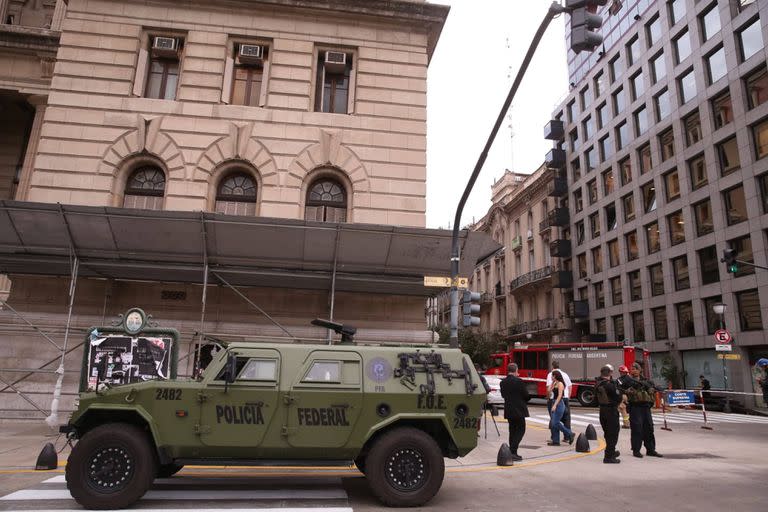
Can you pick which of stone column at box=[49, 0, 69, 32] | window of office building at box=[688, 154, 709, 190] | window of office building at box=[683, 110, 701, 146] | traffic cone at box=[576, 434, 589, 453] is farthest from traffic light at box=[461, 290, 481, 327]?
window of office building at box=[683, 110, 701, 146]

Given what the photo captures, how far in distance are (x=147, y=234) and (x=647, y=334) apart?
33453 mm

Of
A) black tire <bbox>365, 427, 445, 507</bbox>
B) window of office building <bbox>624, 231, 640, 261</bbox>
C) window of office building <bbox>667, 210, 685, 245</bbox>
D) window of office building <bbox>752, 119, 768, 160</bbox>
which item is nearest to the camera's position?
black tire <bbox>365, 427, 445, 507</bbox>

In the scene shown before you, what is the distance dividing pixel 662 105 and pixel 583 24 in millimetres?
33864

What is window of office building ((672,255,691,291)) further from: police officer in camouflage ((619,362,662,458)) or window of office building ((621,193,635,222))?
police officer in camouflage ((619,362,662,458))

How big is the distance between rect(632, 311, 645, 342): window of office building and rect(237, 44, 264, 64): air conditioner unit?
3172 cm

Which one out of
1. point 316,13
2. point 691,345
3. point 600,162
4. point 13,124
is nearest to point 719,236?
point 691,345

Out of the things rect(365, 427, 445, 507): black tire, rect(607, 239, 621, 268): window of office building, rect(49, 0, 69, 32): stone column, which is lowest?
rect(365, 427, 445, 507): black tire

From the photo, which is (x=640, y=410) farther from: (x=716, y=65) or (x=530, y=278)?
(x=530, y=278)

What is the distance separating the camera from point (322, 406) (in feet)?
23.1

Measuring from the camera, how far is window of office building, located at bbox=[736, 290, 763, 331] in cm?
2766

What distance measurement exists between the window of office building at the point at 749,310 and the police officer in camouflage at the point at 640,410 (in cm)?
2180

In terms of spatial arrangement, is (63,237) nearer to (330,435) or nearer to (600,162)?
(330,435)

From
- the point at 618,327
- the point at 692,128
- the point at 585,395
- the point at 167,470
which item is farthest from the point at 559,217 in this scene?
the point at 167,470

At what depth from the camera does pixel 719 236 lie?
30109mm
